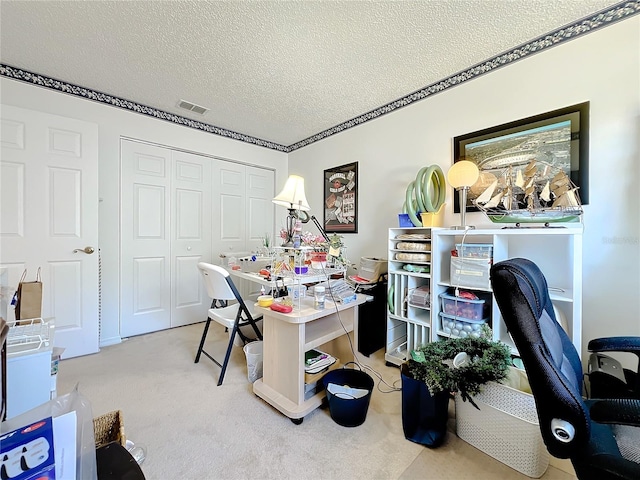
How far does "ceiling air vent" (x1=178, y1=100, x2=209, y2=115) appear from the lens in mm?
2608

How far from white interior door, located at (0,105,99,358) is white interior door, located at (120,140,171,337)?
36cm

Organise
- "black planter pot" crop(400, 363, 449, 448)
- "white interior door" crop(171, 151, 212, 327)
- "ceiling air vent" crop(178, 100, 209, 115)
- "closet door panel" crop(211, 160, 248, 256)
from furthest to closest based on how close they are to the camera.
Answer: "closet door panel" crop(211, 160, 248, 256), "white interior door" crop(171, 151, 212, 327), "ceiling air vent" crop(178, 100, 209, 115), "black planter pot" crop(400, 363, 449, 448)

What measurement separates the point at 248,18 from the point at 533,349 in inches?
84.7

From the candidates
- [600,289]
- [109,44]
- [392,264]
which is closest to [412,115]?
[392,264]

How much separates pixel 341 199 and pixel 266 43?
5.67ft

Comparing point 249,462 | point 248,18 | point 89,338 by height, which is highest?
point 248,18

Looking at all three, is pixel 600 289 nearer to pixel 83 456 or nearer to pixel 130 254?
pixel 83 456

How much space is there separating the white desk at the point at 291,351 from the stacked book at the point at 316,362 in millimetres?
137

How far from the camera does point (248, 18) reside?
1592 mm

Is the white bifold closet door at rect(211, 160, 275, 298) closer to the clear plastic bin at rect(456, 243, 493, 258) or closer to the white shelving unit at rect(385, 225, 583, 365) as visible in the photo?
the white shelving unit at rect(385, 225, 583, 365)

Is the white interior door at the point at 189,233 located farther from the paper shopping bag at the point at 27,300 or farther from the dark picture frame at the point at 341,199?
the paper shopping bag at the point at 27,300

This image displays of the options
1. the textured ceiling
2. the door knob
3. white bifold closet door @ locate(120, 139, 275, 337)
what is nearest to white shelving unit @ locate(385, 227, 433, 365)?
the textured ceiling

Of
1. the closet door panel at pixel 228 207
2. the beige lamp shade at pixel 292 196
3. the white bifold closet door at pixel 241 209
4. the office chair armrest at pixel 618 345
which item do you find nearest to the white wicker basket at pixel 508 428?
the office chair armrest at pixel 618 345

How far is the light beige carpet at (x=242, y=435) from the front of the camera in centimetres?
119
